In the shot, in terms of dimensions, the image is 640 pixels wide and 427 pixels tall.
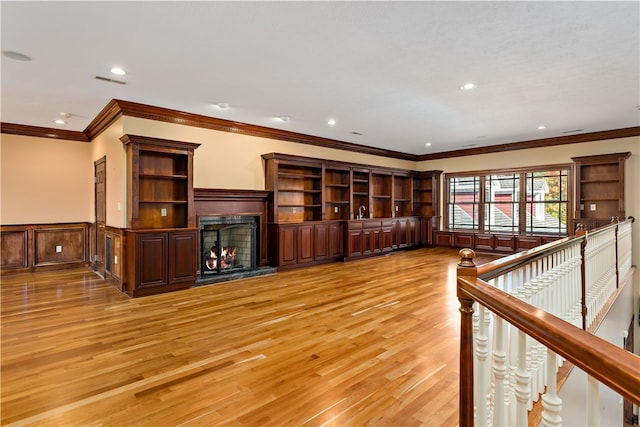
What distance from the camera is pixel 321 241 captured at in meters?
7.32

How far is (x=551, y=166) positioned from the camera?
7930mm

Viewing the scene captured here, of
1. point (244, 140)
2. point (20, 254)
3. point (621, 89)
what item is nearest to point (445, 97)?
point (621, 89)

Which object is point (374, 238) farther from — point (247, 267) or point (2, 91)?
point (2, 91)

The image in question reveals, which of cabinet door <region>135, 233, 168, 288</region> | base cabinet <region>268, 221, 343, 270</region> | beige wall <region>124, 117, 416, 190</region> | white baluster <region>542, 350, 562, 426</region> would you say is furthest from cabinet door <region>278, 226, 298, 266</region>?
white baluster <region>542, 350, 562, 426</region>

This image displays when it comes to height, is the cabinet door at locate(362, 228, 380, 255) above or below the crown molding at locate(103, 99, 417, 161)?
below

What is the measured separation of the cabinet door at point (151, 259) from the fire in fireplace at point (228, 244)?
2.61ft

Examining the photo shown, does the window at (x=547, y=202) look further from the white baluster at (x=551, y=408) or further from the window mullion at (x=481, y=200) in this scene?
the white baluster at (x=551, y=408)

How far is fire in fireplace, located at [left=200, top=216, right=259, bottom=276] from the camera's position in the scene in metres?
5.90

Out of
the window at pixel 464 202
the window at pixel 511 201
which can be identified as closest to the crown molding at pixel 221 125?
the window at pixel 464 202

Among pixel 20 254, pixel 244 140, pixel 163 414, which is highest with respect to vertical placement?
pixel 244 140

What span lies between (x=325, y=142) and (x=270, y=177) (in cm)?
184

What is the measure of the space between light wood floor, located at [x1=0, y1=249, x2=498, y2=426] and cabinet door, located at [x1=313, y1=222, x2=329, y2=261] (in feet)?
6.76

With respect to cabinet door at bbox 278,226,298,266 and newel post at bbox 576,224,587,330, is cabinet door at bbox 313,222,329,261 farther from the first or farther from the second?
newel post at bbox 576,224,587,330

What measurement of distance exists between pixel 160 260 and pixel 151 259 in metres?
0.13
